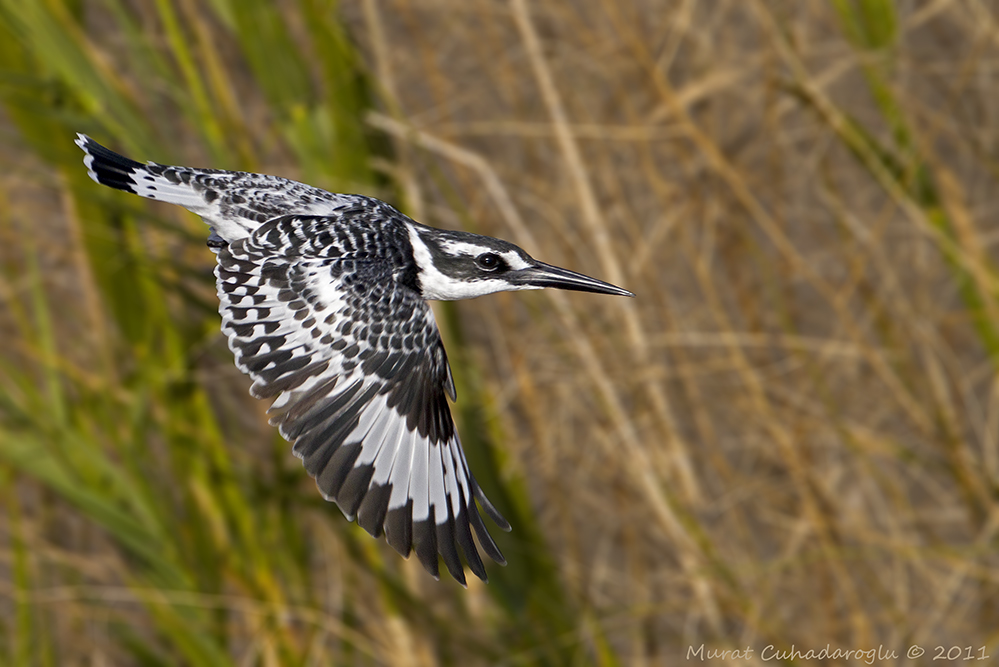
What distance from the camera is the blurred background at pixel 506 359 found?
1.32 meters

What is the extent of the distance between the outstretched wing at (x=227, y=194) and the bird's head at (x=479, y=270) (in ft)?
0.37

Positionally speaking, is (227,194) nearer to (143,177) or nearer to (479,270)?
(143,177)

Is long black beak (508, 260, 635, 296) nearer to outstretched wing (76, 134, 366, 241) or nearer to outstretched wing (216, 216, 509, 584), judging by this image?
outstretched wing (216, 216, 509, 584)

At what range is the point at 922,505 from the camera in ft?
8.05

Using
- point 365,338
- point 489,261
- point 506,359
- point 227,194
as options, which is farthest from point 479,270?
point 506,359

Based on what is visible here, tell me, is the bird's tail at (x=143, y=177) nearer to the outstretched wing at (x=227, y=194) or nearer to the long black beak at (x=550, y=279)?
the outstretched wing at (x=227, y=194)

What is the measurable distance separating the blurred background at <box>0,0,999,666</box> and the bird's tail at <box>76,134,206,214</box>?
0.37 ft

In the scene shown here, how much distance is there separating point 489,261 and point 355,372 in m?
0.17

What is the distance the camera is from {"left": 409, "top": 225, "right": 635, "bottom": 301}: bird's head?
2.85ft

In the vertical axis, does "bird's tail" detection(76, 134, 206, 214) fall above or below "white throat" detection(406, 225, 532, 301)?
above

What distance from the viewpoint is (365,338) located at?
2.66 feet

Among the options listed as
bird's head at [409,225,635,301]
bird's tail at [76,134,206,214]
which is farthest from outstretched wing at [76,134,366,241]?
bird's head at [409,225,635,301]

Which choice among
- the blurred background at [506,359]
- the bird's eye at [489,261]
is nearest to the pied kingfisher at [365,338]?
the bird's eye at [489,261]

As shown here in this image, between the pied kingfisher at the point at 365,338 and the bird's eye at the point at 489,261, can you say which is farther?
the bird's eye at the point at 489,261
